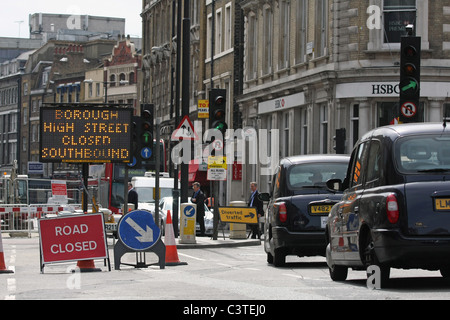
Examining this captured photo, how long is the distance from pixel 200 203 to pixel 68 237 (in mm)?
18714

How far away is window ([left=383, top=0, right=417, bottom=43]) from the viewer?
3825cm

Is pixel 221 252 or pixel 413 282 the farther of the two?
pixel 221 252

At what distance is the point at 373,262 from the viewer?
43.0 feet

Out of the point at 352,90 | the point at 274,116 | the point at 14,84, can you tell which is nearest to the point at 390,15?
the point at 352,90

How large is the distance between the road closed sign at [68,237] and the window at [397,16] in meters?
21.9

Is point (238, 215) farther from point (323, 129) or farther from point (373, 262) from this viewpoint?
point (373, 262)

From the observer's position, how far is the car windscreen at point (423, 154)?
1275 centimetres

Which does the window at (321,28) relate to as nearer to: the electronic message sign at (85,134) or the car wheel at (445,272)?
the electronic message sign at (85,134)

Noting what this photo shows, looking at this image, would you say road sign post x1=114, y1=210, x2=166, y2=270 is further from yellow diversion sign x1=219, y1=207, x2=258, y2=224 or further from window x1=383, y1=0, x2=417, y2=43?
window x1=383, y1=0, x2=417, y2=43

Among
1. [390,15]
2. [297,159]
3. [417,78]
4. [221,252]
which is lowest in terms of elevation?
[221,252]

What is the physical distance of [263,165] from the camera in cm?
4909

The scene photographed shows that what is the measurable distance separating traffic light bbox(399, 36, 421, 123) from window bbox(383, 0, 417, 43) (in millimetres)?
18162
